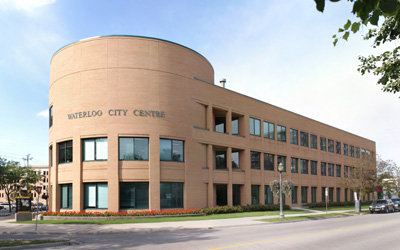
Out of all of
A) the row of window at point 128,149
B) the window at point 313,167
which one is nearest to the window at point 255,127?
the row of window at point 128,149

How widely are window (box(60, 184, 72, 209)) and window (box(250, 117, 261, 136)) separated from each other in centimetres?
1985

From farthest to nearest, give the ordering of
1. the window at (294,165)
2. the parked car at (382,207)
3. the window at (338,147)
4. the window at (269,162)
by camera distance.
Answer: the window at (338,147) < the window at (294,165) < the window at (269,162) < the parked car at (382,207)

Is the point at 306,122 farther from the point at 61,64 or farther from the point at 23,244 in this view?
the point at 23,244

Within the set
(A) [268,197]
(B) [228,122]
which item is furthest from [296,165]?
(B) [228,122]

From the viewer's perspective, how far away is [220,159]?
3922 centimetres

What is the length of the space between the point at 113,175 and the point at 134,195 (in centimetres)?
238

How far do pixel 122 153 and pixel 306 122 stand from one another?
3064cm

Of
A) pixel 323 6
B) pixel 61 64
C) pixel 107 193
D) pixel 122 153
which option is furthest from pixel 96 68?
pixel 323 6

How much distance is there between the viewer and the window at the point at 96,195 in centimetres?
3012

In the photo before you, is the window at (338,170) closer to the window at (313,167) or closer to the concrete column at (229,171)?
the window at (313,167)

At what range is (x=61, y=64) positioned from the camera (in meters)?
33.9

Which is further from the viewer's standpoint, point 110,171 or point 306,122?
point 306,122

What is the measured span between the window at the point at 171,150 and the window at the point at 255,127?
36.4 feet

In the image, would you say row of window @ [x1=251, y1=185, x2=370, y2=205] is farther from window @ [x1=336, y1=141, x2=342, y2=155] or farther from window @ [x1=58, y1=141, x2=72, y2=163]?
window @ [x1=58, y1=141, x2=72, y2=163]
